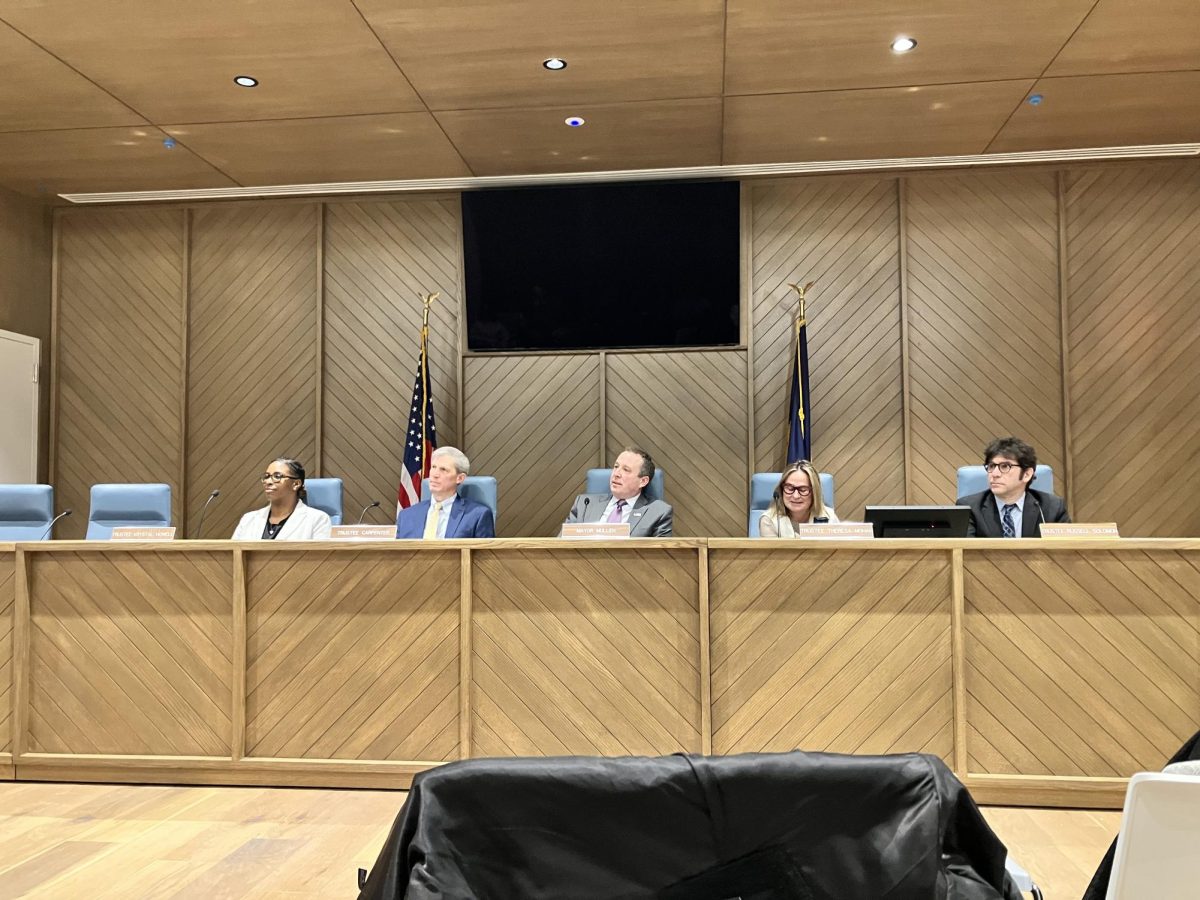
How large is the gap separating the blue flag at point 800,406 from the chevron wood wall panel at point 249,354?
2979 mm

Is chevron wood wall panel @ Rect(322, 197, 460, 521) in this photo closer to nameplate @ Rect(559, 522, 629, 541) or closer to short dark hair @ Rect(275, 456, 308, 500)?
short dark hair @ Rect(275, 456, 308, 500)

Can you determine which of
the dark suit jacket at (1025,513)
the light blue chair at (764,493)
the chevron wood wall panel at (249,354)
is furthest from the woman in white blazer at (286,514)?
the dark suit jacket at (1025,513)

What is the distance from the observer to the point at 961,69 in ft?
14.1

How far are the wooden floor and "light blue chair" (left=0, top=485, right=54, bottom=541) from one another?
155cm

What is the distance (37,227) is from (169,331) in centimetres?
109

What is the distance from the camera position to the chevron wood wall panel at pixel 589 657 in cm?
292

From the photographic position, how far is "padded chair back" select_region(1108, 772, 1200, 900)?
841 millimetres

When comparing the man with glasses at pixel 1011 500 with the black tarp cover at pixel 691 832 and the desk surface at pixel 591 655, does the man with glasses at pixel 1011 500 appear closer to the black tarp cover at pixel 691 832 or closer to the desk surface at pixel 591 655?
the desk surface at pixel 591 655

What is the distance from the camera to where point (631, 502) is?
430cm

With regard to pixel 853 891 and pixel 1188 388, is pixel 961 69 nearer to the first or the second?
pixel 1188 388

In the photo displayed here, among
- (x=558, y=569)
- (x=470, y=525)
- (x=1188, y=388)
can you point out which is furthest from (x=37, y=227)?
(x=1188, y=388)

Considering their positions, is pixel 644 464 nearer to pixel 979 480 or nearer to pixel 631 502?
pixel 631 502

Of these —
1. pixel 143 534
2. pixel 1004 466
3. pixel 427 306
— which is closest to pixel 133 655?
pixel 143 534

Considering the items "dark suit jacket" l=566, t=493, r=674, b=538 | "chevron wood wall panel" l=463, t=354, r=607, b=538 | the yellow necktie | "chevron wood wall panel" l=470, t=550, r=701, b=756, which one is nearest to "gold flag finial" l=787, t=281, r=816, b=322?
"chevron wood wall panel" l=463, t=354, r=607, b=538
